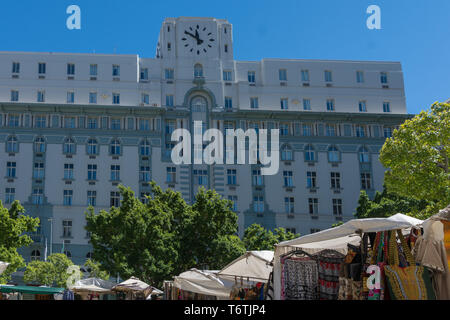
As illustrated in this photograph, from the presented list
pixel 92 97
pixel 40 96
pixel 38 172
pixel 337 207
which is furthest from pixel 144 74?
pixel 337 207

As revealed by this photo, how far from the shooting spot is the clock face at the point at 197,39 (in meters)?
71.2

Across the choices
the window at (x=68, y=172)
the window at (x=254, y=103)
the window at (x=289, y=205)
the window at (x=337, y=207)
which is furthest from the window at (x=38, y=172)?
the window at (x=337, y=207)

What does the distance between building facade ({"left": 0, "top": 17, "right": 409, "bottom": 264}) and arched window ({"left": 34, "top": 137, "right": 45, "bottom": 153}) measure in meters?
0.22

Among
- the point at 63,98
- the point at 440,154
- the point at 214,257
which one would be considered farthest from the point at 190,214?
the point at 63,98

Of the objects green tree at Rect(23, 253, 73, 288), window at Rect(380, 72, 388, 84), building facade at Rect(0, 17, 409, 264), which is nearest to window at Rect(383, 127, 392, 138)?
building facade at Rect(0, 17, 409, 264)

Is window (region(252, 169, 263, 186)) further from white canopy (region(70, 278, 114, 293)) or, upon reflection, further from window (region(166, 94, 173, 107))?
white canopy (region(70, 278, 114, 293))

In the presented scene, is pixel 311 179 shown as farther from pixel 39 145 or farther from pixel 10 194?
pixel 10 194

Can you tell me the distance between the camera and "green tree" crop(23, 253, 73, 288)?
56.6m

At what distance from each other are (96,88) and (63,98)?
4044 mm

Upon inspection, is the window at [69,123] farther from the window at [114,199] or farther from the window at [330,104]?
the window at [330,104]

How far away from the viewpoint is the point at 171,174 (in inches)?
2616

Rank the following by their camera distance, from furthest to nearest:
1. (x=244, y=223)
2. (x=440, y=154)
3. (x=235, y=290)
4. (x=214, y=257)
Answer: (x=244, y=223)
(x=214, y=257)
(x=440, y=154)
(x=235, y=290)
